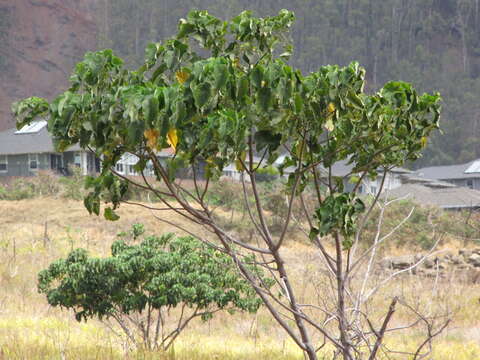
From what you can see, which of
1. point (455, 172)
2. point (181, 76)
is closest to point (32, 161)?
point (455, 172)

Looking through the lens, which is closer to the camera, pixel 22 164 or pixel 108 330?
pixel 108 330

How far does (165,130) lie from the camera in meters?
3.64

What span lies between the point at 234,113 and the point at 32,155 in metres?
48.8

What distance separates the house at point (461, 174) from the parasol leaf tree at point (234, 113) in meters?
63.7

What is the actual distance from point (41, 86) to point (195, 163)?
83.7m

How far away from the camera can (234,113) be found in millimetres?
3717

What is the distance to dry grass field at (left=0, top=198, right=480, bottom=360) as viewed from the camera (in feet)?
27.4

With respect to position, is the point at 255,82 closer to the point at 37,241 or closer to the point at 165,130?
the point at 165,130

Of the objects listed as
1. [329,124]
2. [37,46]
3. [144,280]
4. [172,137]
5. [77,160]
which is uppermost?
[37,46]

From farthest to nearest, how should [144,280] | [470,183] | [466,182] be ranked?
[466,182]
[470,183]
[144,280]

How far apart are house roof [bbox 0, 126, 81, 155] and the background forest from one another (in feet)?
144

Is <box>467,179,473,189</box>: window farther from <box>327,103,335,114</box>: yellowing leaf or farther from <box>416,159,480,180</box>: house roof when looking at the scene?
<box>327,103,335,114</box>: yellowing leaf

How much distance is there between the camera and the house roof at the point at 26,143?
48219mm

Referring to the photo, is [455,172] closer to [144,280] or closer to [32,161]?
[32,161]
